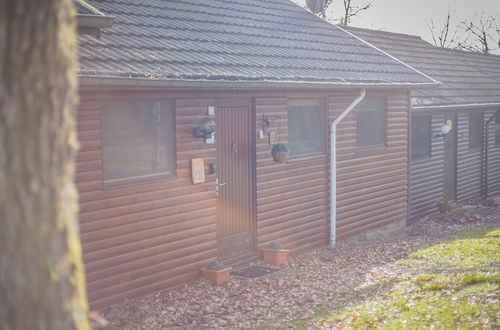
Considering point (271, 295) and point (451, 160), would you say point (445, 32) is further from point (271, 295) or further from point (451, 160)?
point (271, 295)

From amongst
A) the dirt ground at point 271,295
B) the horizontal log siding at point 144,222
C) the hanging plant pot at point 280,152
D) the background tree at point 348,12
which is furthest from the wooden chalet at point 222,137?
the background tree at point 348,12

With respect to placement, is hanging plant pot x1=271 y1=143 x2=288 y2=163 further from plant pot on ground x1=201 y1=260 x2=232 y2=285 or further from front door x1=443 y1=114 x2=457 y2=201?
front door x1=443 y1=114 x2=457 y2=201

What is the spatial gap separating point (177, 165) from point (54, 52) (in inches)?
257

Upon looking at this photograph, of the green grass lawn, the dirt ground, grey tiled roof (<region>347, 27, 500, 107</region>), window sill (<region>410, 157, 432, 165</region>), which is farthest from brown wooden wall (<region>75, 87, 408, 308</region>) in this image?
grey tiled roof (<region>347, 27, 500, 107</region>)

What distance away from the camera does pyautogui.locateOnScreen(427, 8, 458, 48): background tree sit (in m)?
52.4

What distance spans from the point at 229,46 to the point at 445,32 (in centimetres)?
4543

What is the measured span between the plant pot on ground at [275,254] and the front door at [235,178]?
236 mm

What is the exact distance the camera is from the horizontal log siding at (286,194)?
11172 mm

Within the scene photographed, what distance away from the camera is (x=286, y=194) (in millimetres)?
11742

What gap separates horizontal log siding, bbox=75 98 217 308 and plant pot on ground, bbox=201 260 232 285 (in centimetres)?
17

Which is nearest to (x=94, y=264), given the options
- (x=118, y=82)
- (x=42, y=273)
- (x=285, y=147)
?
(x=118, y=82)

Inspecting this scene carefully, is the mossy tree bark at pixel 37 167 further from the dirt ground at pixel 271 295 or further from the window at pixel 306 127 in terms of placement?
the window at pixel 306 127

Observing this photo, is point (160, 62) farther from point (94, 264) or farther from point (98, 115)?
point (94, 264)

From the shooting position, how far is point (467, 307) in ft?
25.6
